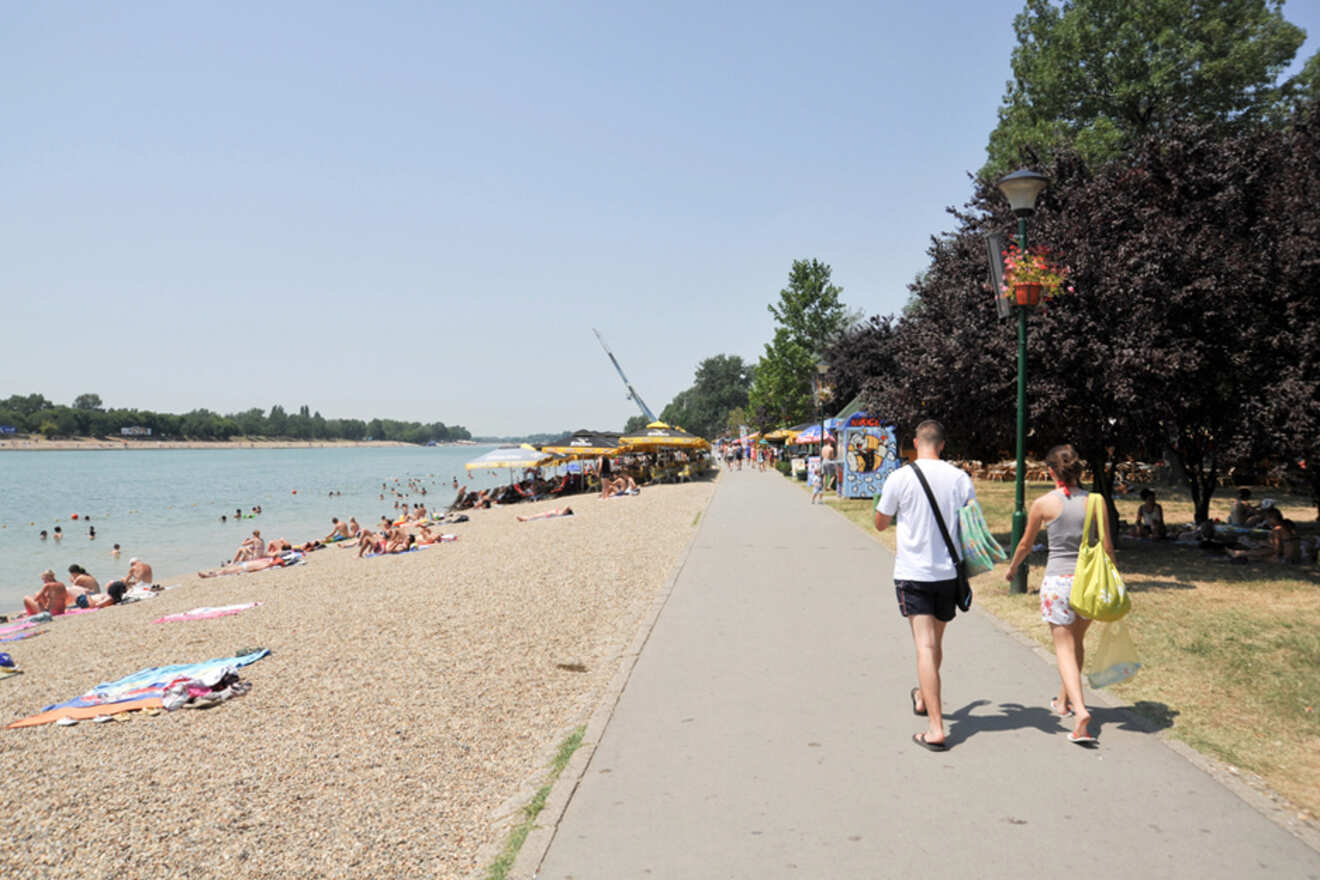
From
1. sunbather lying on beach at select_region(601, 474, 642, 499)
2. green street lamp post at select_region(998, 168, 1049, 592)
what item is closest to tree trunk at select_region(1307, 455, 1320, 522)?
green street lamp post at select_region(998, 168, 1049, 592)

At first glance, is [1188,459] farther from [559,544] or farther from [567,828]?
[567,828]

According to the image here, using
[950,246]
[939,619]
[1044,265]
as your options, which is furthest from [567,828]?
[950,246]

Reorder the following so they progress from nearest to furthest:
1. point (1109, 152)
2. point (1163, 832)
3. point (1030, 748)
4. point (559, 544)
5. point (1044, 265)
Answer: point (1163, 832), point (1030, 748), point (1044, 265), point (559, 544), point (1109, 152)

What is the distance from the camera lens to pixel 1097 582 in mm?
4375

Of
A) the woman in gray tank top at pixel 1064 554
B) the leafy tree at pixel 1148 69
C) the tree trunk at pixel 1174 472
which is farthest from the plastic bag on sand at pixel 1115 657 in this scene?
the leafy tree at pixel 1148 69

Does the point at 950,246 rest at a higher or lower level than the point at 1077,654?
higher

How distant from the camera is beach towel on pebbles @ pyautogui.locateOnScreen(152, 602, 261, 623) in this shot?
35.0ft

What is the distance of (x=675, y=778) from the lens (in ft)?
13.0

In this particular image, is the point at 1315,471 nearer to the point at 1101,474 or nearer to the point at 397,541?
the point at 1101,474

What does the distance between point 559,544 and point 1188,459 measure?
1095 cm

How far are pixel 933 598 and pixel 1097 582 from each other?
928 mm

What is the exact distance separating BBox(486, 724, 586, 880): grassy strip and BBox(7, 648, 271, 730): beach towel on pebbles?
134 inches

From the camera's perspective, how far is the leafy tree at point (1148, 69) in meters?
21.9

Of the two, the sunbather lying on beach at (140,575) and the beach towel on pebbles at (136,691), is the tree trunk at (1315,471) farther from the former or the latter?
the sunbather lying on beach at (140,575)
